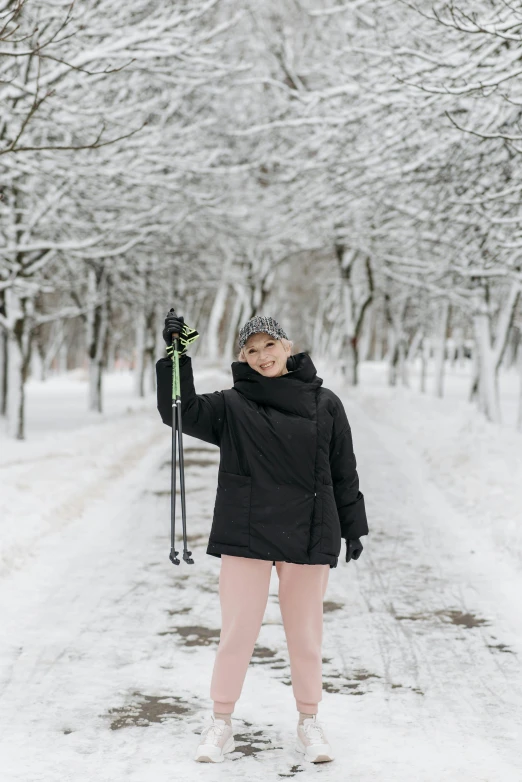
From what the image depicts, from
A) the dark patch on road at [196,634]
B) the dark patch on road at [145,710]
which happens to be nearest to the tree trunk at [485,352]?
the dark patch on road at [196,634]

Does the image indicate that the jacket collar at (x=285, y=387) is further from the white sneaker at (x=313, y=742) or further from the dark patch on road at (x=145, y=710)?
the dark patch on road at (x=145, y=710)

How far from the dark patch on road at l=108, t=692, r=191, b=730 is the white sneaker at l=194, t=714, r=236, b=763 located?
48 centimetres

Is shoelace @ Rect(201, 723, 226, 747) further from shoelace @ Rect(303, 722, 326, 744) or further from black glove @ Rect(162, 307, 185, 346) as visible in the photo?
black glove @ Rect(162, 307, 185, 346)

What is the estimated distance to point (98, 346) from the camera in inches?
1014

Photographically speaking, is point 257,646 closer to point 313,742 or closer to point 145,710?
point 145,710

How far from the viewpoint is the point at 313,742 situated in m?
3.93

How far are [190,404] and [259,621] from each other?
95 cm

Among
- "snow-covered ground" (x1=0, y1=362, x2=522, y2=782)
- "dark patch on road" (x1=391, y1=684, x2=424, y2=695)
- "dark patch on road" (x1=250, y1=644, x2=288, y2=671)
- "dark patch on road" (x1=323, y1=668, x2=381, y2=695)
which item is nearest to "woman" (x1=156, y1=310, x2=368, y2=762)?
"snow-covered ground" (x1=0, y1=362, x2=522, y2=782)

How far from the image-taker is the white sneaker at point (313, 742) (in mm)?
3916

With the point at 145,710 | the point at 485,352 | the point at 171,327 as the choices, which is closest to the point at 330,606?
the point at 145,710

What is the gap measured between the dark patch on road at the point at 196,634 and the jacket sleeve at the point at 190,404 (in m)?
1.99

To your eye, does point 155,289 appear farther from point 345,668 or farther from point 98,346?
point 345,668

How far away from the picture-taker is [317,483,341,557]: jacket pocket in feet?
12.8

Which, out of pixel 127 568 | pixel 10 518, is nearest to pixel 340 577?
pixel 127 568
